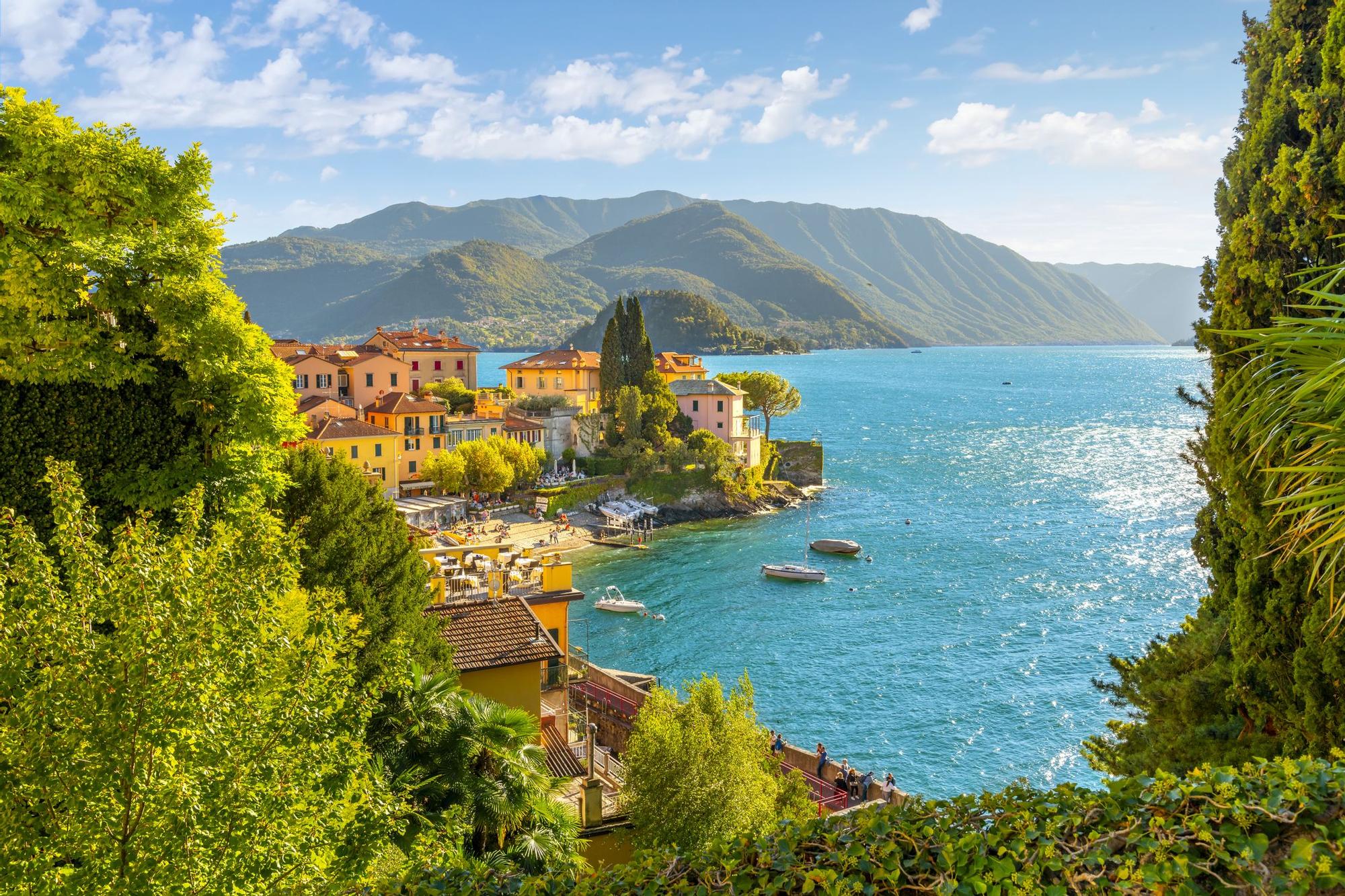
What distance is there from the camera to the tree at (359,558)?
14367 millimetres

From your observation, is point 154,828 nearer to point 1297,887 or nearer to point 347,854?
point 347,854

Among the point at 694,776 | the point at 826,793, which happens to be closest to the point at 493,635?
the point at 694,776

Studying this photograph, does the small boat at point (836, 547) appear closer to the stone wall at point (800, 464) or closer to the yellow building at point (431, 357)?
the stone wall at point (800, 464)

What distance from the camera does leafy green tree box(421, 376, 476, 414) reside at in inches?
2958

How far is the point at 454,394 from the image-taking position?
76.4m

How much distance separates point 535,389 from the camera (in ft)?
286

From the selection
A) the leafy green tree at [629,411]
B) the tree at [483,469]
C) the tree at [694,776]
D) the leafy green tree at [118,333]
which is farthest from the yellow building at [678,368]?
the leafy green tree at [118,333]

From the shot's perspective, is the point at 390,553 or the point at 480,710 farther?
the point at 390,553

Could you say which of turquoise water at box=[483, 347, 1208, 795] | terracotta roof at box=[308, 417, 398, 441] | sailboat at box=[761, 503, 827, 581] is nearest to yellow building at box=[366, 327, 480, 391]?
terracotta roof at box=[308, 417, 398, 441]

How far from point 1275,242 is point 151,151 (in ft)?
48.1

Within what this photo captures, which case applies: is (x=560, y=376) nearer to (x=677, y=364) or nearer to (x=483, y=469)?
(x=677, y=364)

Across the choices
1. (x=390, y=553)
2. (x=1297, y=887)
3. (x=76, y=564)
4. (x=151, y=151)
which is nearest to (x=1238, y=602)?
(x=1297, y=887)

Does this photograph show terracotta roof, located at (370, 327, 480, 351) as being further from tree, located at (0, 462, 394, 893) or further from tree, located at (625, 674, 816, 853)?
tree, located at (0, 462, 394, 893)

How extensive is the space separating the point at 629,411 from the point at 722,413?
9744 mm
